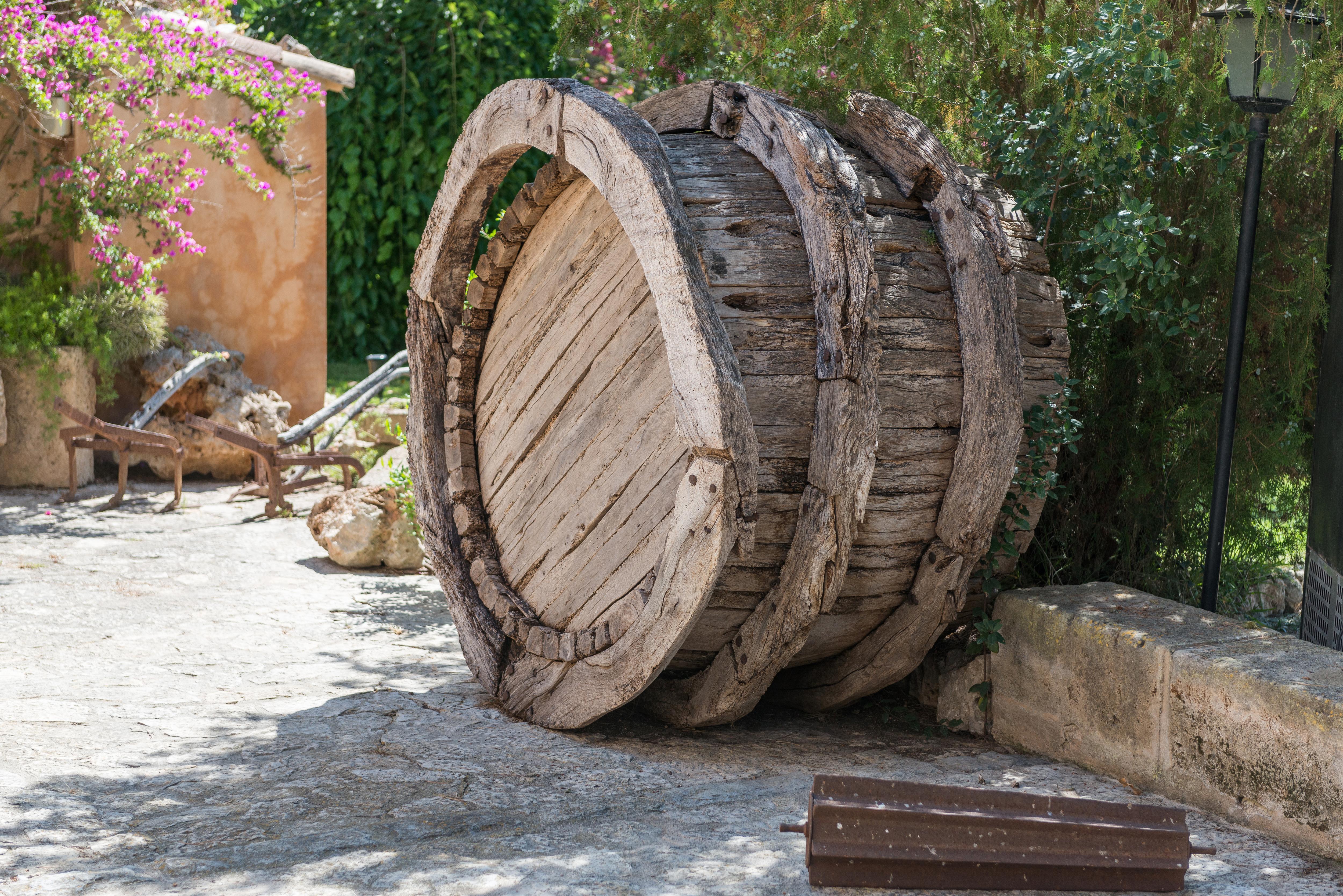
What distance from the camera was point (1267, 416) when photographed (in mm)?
3980

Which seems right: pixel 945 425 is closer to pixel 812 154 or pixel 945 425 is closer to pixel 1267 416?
pixel 812 154

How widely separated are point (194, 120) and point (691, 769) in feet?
20.9

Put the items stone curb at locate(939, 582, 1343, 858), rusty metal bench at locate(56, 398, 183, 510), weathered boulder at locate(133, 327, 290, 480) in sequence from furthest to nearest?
weathered boulder at locate(133, 327, 290, 480), rusty metal bench at locate(56, 398, 183, 510), stone curb at locate(939, 582, 1343, 858)

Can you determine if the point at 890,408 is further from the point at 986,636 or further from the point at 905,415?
the point at 986,636

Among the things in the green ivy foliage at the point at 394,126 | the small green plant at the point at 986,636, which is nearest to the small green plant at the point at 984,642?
the small green plant at the point at 986,636

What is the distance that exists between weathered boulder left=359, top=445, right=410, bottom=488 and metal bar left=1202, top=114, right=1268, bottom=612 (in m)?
3.98

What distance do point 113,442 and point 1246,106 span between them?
21.0 feet

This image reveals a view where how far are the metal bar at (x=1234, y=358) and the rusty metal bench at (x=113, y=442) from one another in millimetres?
5852

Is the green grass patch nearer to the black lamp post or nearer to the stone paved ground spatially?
the stone paved ground

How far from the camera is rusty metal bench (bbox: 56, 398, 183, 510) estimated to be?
728cm

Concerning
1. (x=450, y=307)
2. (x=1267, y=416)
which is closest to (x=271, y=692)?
(x=450, y=307)

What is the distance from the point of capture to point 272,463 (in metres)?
7.20

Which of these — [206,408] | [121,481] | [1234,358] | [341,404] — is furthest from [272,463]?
[1234,358]

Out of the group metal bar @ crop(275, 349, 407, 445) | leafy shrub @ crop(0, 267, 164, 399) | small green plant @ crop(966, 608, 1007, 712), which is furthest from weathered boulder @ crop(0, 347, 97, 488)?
small green plant @ crop(966, 608, 1007, 712)
